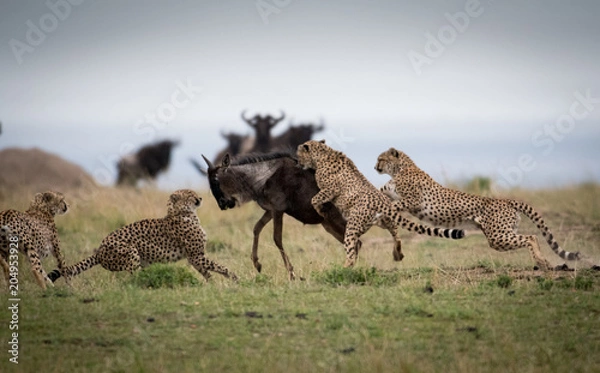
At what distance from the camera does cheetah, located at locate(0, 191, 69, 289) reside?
9.34m

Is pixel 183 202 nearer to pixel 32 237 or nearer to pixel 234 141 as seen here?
pixel 32 237

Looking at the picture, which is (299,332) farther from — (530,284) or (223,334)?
(530,284)

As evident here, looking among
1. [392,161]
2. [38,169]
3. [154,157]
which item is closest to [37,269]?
[392,161]

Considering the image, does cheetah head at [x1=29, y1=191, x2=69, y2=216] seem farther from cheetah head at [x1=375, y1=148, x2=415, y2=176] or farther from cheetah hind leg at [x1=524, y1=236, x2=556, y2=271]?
cheetah hind leg at [x1=524, y1=236, x2=556, y2=271]

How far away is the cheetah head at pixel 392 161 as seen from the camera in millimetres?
10906

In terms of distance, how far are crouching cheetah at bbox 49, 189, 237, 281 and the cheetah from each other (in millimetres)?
282

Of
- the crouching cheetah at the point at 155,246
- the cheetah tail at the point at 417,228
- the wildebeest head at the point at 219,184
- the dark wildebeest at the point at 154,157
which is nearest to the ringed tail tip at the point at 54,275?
the crouching cheetah at the point at 155,246

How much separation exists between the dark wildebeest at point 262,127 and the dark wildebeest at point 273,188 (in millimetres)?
14956

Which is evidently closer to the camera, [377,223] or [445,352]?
[445,352]

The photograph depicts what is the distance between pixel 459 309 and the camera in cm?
795

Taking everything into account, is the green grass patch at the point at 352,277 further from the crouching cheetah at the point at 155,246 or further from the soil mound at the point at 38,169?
the soil mound at the point at 38,169

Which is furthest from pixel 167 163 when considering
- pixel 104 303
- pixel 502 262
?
pixel 104 303

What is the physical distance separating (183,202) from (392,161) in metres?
2.45

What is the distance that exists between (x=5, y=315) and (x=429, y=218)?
15.3ft
